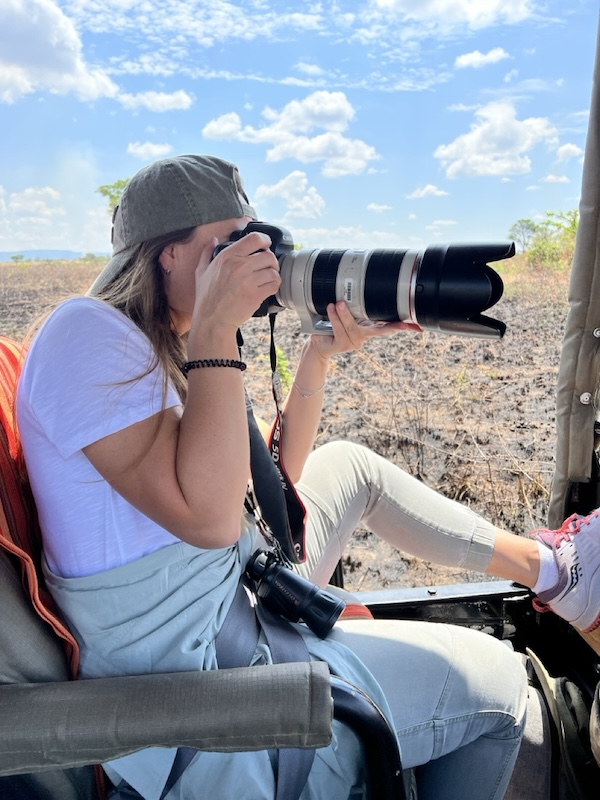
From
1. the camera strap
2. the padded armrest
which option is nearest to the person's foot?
the camera strap

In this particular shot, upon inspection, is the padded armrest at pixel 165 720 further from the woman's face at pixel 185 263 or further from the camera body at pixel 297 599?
the woman's face at pixel 185 263

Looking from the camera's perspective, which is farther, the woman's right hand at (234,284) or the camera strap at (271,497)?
the camera strap at (271,497)

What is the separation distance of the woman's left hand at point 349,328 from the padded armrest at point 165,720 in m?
0.56

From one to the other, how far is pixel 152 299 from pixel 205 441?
0.24 metres

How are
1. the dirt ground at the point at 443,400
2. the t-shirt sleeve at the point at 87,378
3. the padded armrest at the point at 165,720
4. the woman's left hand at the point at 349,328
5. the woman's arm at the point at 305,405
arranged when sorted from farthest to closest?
the dirt ground at the point at 443,400
the woman's arm at the point at 305,405
the woman's left hand at the point at 349,328
the t-shirt sleeve at the point at 87,378
the padded armrest at the point at 165,720

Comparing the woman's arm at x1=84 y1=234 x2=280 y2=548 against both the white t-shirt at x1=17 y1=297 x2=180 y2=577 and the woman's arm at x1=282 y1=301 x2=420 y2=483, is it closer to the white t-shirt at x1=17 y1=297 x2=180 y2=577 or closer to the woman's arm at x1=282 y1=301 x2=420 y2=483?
the white t-shirt at x1=17 y1=297 x2=180 y2=577

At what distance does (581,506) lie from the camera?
4.80 ft

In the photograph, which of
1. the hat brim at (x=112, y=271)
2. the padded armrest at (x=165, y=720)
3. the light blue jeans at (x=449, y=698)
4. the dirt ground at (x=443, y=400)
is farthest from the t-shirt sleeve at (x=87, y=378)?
the dirt ground at (x=443, y=400)

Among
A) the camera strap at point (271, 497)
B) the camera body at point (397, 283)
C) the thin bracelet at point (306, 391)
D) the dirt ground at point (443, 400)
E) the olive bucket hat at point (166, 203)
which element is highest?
the olive bucket hat at point (166, 203)

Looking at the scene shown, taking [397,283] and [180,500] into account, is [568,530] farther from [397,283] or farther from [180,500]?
[180,500]

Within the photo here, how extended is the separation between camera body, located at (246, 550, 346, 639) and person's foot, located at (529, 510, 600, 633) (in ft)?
1.90

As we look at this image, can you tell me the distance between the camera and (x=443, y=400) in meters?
3.37

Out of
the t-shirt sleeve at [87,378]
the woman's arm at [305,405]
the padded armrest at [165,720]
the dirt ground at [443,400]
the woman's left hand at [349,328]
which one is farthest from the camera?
the dirt ground at [443,400]

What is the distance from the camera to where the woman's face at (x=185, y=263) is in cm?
100
